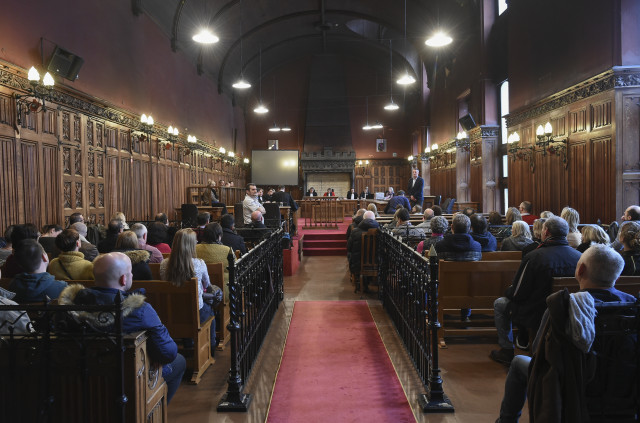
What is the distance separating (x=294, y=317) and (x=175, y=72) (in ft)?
33.6

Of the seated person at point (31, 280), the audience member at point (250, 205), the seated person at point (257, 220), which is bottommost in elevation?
the seated person at point (31, 280)

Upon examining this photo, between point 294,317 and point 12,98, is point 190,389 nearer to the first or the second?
point 294,317

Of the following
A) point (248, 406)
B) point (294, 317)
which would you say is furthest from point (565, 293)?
point (294, 317)

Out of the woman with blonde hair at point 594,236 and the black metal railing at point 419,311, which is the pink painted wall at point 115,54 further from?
the woman with blonde hair at point 594,236

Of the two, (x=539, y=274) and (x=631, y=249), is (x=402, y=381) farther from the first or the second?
(x=631, y=249)

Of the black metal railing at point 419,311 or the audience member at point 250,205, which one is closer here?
Result: the black metal railing at point 419,311

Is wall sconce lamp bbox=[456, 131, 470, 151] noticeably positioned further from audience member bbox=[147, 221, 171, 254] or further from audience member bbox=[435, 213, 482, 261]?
audience member bbox=[147, 221, 171, 254]

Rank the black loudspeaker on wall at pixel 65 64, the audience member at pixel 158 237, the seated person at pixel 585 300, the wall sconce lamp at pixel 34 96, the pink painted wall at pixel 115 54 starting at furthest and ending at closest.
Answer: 1. the black loudspeaker on wall at pixel 65 64
2. the pink painted wall at pixel 115 54
3. the wall sconce lamp at pixel 34 96
4. the audience member at pixel 158 237
5. the seated person at pixel 585 300

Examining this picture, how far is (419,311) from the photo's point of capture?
11.9 ft

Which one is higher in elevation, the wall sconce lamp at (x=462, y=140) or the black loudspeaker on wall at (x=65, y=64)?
the black loudspeaker on wall at (x=65, y=64)

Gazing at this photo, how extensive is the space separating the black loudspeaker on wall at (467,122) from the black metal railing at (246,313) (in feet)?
30.5

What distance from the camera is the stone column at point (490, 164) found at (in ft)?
39.3

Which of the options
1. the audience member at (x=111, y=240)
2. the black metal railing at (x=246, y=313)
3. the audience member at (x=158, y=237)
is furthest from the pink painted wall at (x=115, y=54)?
the black metal railing at (x=246, y=313)

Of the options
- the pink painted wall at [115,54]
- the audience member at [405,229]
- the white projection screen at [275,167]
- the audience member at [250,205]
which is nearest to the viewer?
the audience member at [405,229]
